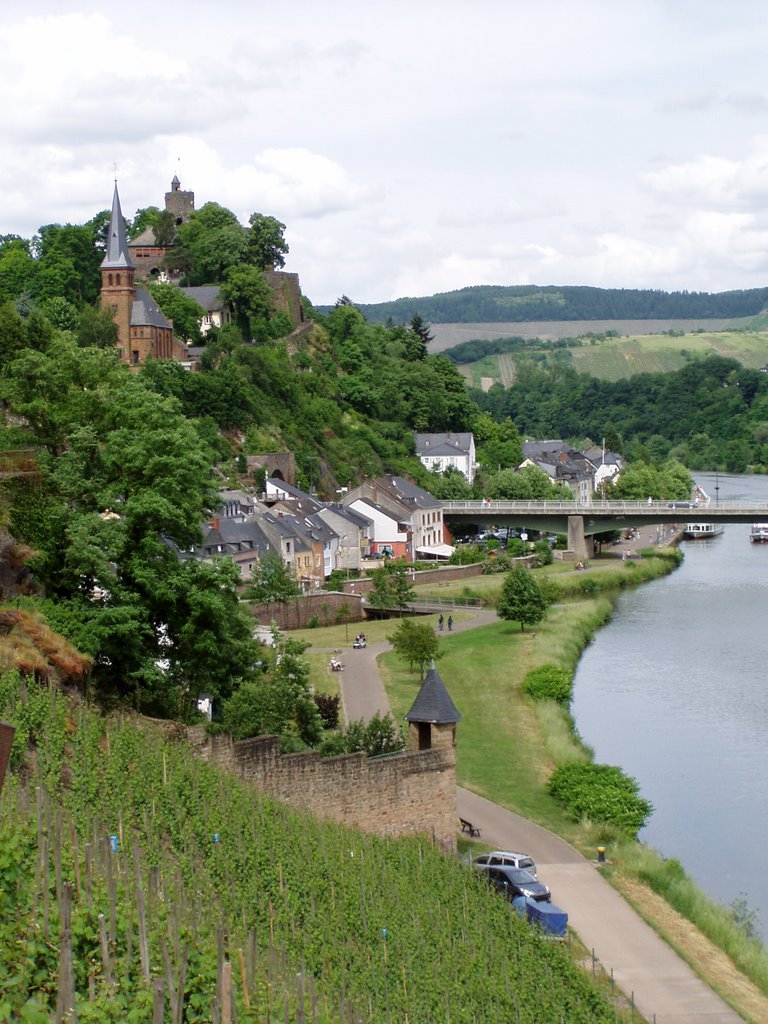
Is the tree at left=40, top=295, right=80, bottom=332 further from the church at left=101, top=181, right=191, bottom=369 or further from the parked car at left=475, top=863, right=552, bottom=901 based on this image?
the parked car at left=475, top=863, right=552, bottom=901

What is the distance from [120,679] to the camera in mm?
27906

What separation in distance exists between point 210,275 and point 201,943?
8102 centimetres

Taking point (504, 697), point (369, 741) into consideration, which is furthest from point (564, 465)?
point (369, 741)

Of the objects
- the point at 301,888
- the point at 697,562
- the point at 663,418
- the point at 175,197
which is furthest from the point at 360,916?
the point at 663,418

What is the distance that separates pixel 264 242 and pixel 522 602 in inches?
1742

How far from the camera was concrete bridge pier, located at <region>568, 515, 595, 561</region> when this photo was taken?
270ft

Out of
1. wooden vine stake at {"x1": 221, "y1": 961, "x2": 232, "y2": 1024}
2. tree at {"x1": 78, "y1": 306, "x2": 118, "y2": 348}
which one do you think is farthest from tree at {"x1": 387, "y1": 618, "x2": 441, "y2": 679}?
wooden vine stake at {"x1": 221, "y1": 961, "x2": 232, "y2": 1024}

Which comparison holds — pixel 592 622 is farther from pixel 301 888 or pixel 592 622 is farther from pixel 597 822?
pixel 301 888

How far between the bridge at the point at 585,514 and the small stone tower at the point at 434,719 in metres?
56.1

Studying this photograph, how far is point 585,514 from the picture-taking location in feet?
271

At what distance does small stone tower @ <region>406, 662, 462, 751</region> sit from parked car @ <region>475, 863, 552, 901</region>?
205 cm

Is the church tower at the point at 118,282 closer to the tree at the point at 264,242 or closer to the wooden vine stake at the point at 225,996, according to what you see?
the tree at the point at 264,242

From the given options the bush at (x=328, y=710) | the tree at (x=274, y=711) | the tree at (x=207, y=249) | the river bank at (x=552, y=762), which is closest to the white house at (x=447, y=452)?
the tree at (x=207, y=249)

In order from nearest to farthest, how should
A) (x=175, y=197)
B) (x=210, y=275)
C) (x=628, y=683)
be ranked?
(x=628, y=683), (x=210, y=275), (x=175, y=197)
